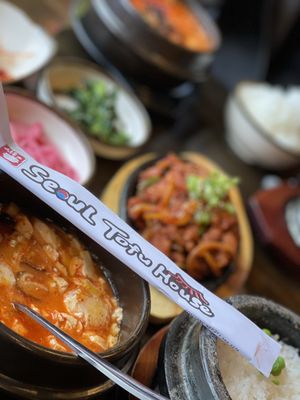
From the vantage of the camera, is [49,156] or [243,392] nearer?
[243,392]

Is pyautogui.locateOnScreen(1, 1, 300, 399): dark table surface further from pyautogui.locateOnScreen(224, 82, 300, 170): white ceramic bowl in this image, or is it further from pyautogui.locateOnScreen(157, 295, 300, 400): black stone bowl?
pyautogui.locateOnScreen(157, 295, 300, 400): black stone bowl

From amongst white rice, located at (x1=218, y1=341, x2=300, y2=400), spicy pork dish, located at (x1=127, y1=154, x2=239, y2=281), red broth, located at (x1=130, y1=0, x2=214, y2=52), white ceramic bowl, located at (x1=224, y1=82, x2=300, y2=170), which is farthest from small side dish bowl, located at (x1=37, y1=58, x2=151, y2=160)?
white rice, located at (x1=218, y1=341, x2=300, y2=400)

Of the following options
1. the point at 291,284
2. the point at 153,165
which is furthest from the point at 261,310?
the point at 291,284

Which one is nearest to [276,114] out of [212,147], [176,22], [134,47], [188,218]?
[212,147]

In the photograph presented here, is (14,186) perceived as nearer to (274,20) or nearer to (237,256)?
(237,256)

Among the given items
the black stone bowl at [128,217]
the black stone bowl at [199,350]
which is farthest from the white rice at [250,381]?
the black stone bowl at [128,217]

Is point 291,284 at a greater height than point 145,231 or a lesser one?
lesser
